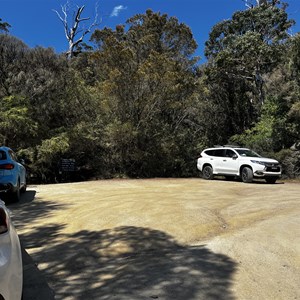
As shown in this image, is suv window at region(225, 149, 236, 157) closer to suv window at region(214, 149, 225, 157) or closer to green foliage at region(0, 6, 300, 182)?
suv window at region(214, 149, 225, 157)

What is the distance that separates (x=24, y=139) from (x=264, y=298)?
696 inches

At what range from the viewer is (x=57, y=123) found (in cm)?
2161

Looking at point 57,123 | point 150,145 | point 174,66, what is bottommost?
point 150,145

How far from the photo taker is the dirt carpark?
4289 millimetres

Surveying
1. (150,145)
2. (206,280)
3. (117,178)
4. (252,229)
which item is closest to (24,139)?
(117,178)

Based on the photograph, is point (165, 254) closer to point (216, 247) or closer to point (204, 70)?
point (216, 247)

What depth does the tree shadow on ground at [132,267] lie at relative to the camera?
13.7 ft

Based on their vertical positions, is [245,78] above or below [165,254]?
above

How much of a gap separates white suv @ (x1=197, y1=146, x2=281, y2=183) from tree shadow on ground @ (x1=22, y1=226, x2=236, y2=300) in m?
11.4

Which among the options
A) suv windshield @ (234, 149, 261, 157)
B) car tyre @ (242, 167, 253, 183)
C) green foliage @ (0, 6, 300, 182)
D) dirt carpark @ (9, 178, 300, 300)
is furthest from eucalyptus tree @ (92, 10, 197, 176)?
dirt carpark @ (9, 178, 300, 300)

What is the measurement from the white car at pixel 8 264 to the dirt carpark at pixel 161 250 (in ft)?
4.21

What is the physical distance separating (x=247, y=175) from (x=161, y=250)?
12448 millimetres

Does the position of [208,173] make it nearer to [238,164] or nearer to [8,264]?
[238,164]

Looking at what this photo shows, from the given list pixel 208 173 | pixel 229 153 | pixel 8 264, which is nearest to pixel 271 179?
pixel 229 153
